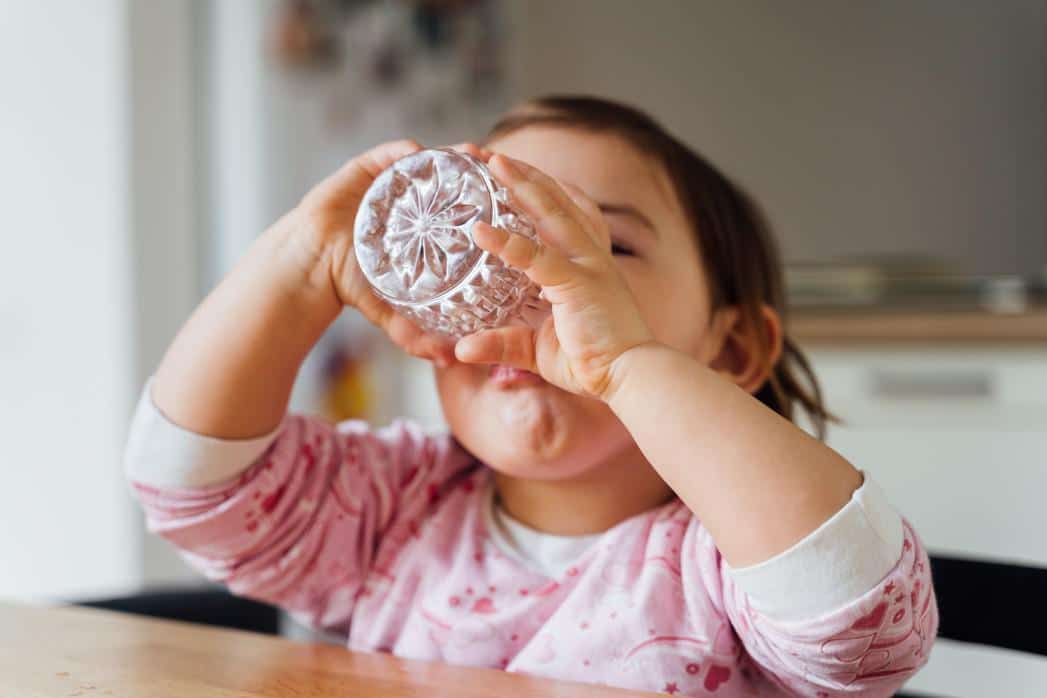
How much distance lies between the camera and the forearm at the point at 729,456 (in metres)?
0.56

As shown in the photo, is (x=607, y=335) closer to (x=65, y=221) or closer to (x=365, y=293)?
(x=365, y=293)

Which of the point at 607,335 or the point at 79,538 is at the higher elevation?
the point at 607,335

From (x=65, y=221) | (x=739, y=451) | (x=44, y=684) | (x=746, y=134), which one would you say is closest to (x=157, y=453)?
(x=44, y=684)

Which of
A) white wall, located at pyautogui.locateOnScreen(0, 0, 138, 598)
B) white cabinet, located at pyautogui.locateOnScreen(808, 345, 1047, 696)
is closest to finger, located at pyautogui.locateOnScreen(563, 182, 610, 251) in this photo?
white cabinet, located at pyautogui.locateOnScreen(808, 345, 1047, 696)

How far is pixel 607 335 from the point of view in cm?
61

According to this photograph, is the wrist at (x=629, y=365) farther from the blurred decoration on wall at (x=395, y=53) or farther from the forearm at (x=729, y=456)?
the blurred decoration on wall at (x=395, y=53)

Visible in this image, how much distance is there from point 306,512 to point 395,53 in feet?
5.91

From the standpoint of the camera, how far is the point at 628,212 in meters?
0.78

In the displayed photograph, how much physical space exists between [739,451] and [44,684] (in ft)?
1.16

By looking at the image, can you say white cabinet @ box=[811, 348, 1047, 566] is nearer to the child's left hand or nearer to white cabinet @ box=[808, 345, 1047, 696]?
white cabinet @ box=[808, 345, 1047, 696]

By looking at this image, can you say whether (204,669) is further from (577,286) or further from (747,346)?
(747,346)

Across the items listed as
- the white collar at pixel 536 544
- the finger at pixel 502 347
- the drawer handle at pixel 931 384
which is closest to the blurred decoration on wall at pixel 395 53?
the drawer handle at pixel 931 384

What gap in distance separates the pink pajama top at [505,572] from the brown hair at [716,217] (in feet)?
0.58

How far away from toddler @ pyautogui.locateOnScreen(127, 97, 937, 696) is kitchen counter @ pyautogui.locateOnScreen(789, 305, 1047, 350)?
2.87 feet
